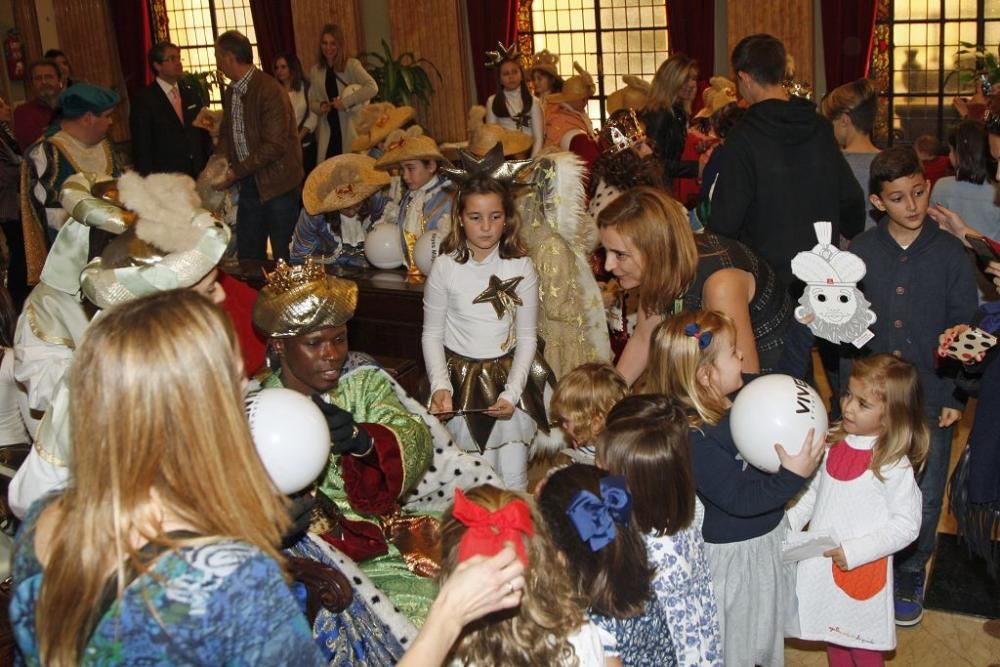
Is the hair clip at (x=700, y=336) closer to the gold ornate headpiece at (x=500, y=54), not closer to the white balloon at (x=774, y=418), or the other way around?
the white balloon at (x=774, y=418)

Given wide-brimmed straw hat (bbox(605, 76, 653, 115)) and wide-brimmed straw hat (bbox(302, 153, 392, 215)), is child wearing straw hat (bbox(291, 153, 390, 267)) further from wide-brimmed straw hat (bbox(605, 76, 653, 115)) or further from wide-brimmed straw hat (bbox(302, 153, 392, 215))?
wide-brimmed straw hat (bbox(605, 76, 653, 115))

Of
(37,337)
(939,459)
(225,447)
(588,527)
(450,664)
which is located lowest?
(939,459)

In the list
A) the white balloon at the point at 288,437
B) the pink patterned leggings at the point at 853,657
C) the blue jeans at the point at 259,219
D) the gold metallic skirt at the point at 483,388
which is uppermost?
the white balloon at the point at 288,437

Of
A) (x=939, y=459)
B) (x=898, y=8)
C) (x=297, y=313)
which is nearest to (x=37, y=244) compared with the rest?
(x=297, y=313)

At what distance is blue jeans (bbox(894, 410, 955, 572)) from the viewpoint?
339cm

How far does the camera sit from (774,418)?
7.83ft

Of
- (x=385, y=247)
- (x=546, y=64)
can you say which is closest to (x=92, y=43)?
(x=546, y=64)

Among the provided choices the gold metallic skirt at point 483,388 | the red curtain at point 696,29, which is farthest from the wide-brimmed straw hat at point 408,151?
the red curtain at point 696,29

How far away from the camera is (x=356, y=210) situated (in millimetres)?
5371

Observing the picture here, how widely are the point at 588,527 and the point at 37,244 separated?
3.87 metres

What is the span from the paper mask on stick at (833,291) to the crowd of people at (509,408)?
0.02m

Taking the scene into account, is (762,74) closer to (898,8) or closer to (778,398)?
(778,398)

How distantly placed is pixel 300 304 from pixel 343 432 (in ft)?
1.25

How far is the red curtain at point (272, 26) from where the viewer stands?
1155 centimetres
